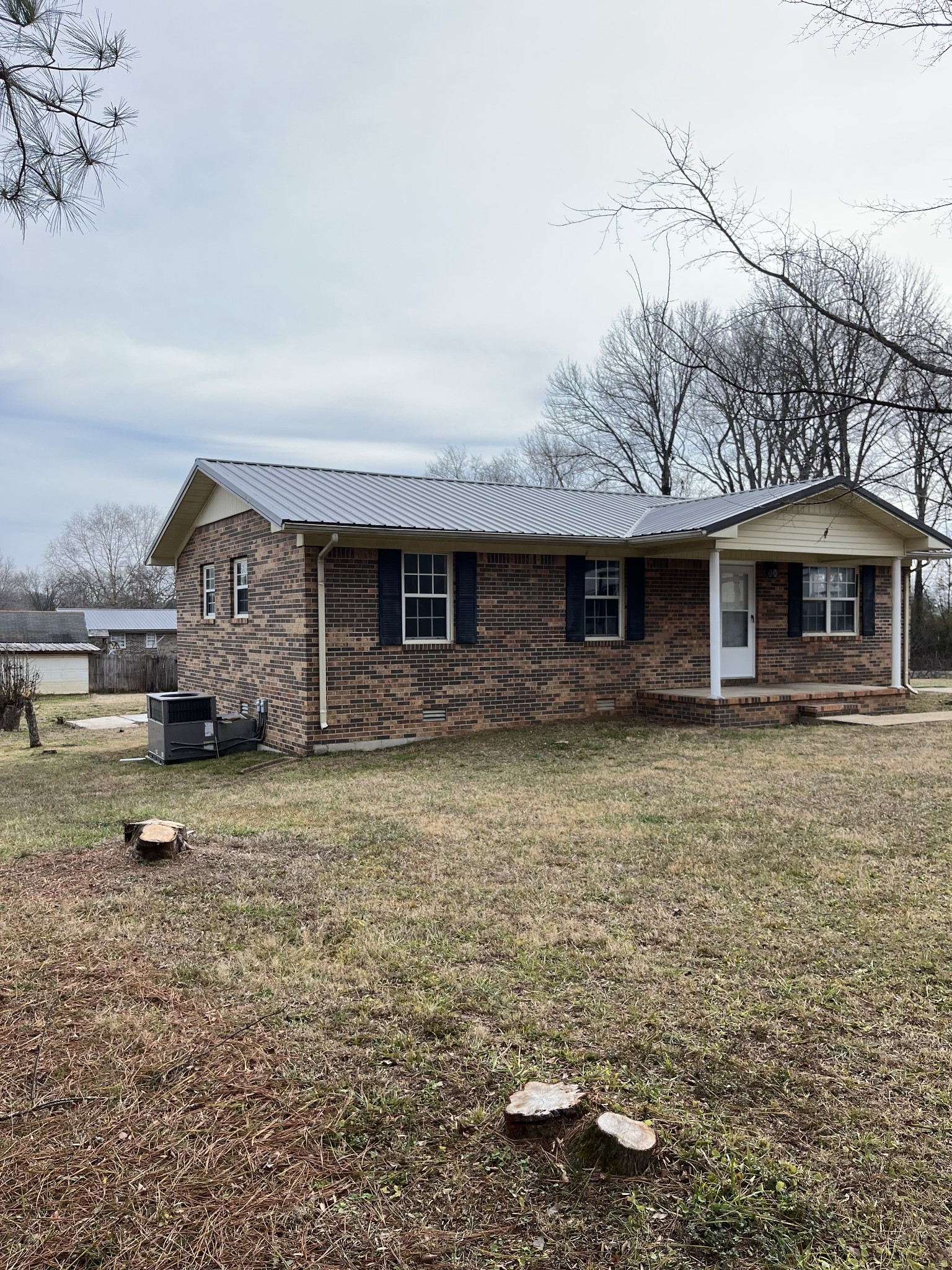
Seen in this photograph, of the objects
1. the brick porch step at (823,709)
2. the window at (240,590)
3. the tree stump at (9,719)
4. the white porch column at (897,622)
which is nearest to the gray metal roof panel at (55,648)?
the tree stump at (9,719)

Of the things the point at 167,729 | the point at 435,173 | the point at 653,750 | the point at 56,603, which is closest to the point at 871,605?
the point at 653,750

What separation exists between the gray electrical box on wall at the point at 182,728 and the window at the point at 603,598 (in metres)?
5.62

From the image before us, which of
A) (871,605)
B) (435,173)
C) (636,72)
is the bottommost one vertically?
(871,605)

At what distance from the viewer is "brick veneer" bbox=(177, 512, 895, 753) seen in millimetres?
10797

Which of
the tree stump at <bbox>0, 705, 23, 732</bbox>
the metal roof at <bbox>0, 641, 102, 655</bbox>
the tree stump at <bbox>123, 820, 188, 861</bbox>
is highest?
the metal roof at <bbox>0, 641, 102, 655</bbox>

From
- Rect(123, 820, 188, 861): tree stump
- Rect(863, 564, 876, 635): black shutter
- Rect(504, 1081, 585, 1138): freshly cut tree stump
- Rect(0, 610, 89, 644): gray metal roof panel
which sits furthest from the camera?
Rect(0, 610, 89, 644): gray metal roof panel

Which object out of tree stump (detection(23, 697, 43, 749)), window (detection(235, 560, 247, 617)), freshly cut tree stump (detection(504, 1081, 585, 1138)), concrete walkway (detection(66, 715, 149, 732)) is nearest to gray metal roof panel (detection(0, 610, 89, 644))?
concrete walkway (detection(66, 715, 149, 732))

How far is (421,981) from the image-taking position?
12.1 ft

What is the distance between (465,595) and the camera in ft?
38.1

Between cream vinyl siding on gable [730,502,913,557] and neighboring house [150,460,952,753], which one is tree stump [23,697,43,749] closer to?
neighboring house [150,460,952,753]

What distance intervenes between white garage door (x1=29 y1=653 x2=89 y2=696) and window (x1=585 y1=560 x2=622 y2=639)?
18.9 meters

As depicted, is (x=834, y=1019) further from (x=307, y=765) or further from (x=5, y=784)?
(x=5, y=784)

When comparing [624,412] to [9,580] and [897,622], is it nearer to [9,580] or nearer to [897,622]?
[897,622]

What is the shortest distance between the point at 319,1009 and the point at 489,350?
21296 mm
